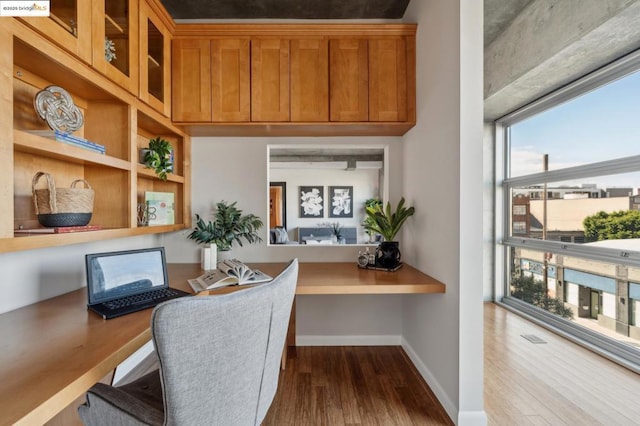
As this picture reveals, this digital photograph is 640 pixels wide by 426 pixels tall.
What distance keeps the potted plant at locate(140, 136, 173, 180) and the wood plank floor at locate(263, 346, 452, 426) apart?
1.67 metres

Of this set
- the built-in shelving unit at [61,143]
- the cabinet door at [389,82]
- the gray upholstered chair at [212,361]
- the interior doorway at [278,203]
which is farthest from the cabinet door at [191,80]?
the interior doorway at [278,203]

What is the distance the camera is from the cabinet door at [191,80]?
2.12 m

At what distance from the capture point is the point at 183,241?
98.4 inches

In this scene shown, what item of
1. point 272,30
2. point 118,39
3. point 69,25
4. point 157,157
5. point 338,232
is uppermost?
point 272,30

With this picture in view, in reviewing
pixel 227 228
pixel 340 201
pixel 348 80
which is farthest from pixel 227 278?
pixel 340 201

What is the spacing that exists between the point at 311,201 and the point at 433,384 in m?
5.45

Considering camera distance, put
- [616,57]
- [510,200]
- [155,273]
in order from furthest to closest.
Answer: [510,200], [616,57], [155,273]

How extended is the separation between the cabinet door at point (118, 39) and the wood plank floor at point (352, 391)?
206cm

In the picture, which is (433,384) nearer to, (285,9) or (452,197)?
(452,197)

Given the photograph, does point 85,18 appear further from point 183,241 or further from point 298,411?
point 298,411

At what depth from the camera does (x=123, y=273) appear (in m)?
1.41

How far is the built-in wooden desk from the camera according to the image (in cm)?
69

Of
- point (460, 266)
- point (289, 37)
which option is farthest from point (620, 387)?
point (289, 37)

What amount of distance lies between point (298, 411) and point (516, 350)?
197 centimetres
